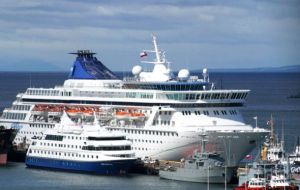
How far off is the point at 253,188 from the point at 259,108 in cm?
7935

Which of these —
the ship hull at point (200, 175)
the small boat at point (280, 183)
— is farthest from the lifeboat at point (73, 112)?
the small boat at point (280, 183)

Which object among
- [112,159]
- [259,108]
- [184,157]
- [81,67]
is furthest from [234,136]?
[259,108]

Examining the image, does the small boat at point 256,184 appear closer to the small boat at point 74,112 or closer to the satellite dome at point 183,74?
the satellite dome at point 183,74

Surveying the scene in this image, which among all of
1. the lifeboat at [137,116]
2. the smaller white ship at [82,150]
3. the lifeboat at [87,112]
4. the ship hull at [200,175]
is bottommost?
the ship hull at [200,175]

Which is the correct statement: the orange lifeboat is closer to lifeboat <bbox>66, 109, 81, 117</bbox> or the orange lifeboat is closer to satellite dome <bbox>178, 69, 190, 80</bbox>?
lifeboat <bbox>66, 109, 81, 117</bbox>

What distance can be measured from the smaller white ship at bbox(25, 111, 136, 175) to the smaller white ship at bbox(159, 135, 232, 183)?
449cm

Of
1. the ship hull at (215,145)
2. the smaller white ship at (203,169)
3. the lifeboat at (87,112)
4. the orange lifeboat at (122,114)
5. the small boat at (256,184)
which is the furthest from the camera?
the lifeboat at (87,112)

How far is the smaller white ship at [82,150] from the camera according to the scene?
62.5 m

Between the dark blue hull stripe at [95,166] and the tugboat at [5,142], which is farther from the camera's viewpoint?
the tugboat at [5,142]

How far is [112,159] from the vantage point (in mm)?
62281

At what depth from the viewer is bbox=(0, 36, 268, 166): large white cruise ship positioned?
6216 cm

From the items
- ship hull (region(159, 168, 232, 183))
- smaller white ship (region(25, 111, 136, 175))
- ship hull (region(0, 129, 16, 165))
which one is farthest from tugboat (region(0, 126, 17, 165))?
ship hull (region(159, 168, 232, 183))

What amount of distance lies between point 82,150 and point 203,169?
897 cm

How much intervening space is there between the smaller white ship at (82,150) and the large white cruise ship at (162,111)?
1723mm
